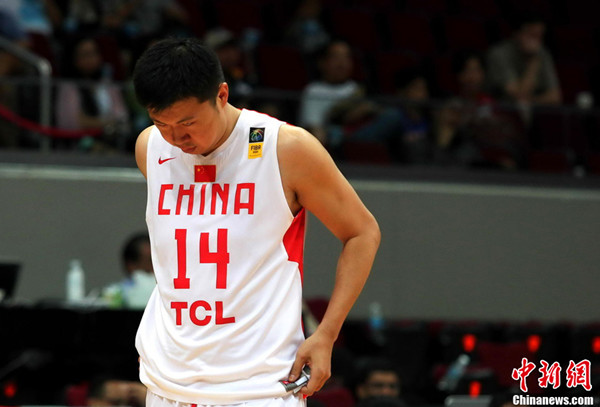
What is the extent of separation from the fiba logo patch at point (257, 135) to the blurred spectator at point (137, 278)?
399 cm

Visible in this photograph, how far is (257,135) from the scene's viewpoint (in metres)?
2.68

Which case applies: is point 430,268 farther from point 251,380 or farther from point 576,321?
point 251,380

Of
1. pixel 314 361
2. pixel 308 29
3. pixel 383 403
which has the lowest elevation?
pixel 383 403

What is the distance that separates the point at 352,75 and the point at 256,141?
6921mm

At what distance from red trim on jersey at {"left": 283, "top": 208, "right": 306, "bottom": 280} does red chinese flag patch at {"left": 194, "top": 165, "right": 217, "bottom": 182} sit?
0.25 meters

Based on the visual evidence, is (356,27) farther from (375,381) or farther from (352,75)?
(375,381)

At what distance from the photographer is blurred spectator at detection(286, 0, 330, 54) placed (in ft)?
31.7

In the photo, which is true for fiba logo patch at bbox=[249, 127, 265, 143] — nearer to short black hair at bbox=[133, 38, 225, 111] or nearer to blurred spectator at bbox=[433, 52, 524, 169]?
short black hair at bbox=[133, 38, 225, 111]

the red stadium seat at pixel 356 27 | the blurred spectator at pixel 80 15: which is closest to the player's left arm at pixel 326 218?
the blurred spectator at pixel 80 15

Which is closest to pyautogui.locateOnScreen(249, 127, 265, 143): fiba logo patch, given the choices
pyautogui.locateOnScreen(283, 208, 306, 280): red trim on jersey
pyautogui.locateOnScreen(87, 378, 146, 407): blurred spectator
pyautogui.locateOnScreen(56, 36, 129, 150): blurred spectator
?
pyautogui.locateOnScreen(283, 208, 306, 280): red trim on jersey

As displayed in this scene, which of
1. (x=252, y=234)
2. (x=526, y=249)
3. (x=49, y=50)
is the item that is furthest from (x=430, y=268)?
(x=252, y=234)

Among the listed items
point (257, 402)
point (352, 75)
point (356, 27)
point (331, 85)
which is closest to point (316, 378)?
point (257, 402)

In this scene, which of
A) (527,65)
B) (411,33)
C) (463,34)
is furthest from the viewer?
(463,34)

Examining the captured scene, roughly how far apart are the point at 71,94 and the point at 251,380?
18.6ft
